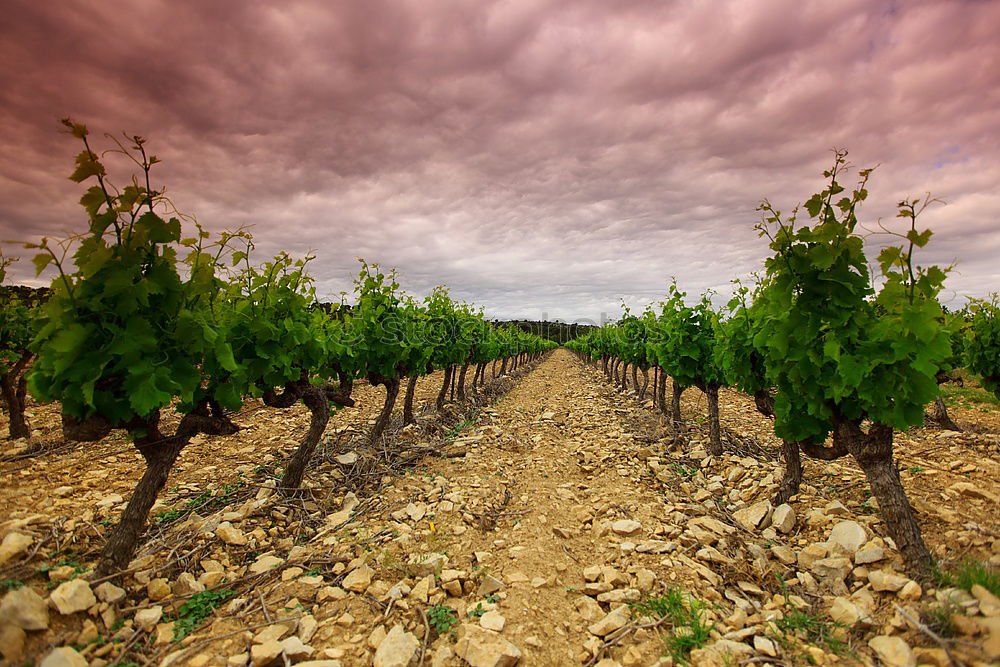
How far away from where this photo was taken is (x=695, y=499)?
6234 mm

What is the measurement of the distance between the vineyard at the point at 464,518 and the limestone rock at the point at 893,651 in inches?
0.7

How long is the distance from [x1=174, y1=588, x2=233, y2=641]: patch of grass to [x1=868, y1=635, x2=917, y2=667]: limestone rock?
5342mm

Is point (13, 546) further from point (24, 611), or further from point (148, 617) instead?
point (148, 617)

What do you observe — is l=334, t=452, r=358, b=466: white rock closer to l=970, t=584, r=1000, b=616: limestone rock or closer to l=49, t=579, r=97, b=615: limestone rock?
l=49, t=579, r=97, b=615: limestone rock

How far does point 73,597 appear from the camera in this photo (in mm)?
3244

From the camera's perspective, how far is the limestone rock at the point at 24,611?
279 centimetres

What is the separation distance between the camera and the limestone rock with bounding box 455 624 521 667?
9.80ft

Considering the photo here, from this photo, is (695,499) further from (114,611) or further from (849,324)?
(114,611)

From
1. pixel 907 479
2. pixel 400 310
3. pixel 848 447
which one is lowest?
pixel 907 479

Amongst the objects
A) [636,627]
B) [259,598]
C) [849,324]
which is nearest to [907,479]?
[849,324]

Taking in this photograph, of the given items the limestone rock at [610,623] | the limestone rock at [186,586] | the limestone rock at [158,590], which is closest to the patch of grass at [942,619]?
the limestone rock at [610,623]

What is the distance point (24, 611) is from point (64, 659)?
556mm

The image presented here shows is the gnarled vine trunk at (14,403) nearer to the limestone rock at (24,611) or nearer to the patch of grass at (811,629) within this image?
the limestone rock at (24,611)

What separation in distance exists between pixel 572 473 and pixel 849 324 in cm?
513
